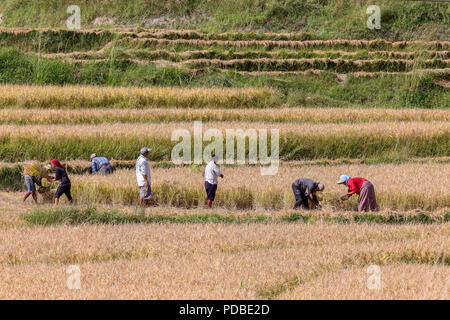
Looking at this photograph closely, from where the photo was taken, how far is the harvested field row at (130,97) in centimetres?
2106

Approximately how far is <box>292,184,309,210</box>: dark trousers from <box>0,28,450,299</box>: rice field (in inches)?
11.8

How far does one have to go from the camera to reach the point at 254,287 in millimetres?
8477

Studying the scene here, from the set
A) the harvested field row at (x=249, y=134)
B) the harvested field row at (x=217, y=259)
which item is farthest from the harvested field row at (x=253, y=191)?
the harvested field row at (x=249, y=134)

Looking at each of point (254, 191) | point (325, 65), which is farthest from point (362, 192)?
point (325, 65)

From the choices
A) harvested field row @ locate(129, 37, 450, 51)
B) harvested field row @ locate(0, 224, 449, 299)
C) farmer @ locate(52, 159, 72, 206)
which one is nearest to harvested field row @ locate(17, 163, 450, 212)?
farmer @ locate(52, 159, 72, 206)

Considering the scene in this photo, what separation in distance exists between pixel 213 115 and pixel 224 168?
404 centimetres

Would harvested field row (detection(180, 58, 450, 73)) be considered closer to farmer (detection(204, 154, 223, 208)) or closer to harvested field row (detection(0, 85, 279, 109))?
harvested field row (detection(0, 85, 279, 109))

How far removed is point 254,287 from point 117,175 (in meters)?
7.28

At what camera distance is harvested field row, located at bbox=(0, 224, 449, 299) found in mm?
8258

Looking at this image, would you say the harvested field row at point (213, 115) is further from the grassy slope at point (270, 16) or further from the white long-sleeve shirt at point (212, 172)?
the grassy slope at point (270, 16)

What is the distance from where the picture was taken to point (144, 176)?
519 inches

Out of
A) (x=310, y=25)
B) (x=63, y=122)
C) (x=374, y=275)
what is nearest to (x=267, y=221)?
(x=374, y=275)

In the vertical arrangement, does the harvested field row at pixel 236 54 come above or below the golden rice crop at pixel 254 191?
above

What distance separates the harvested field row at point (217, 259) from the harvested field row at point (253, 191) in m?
2.10
